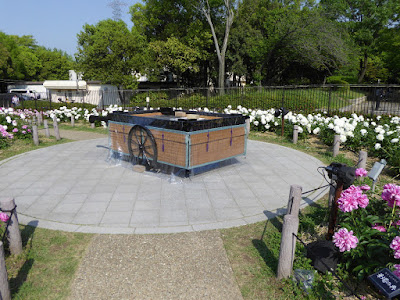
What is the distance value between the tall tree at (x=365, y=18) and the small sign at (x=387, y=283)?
3857 cm

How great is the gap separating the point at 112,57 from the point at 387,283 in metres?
31.9

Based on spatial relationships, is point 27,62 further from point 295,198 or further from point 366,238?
point 366,238

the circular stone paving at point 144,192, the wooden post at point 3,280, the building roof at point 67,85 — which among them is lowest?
the circular stone paving at point 144,192

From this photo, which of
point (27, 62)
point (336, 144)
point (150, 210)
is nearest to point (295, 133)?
point (336, 144)

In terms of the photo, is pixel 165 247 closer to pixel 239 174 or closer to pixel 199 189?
pixel 199 189

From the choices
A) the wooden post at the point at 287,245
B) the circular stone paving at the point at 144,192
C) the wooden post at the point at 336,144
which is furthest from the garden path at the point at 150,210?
the wooden post at the point at 336,144

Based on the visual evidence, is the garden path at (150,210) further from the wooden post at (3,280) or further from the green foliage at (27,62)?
the green foliage at (27,62)

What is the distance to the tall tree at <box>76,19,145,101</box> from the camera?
1187 inches

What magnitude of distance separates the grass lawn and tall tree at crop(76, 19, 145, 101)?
2859 cm

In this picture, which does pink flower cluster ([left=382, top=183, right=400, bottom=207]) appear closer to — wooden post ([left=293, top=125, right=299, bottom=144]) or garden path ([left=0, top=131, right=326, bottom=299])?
garden path ([left=0, top=131, right=326, bottom=299])

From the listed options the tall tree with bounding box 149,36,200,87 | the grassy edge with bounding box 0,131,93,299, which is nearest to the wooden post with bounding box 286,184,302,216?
the grassy edge with bounding box 0,131,93,299

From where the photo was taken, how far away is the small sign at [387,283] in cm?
231

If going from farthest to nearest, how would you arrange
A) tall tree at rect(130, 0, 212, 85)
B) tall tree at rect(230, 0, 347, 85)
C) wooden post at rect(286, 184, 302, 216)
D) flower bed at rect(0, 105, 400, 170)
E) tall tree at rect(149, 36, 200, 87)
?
1. tall tree at rect(130, 0, 212, 85)
2. tall tree at rect(149, 36, 200, 87)
3. tall tree at rect(230, 0, 347, 85)
4. flower bed at rect(0, 105, 400, 170)
5. wooden post at rect(286, 184, 302, 216)

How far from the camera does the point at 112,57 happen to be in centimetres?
3031
